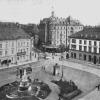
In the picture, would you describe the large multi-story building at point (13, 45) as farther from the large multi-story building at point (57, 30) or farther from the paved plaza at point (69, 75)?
the large multi-story building at point (57, 30)

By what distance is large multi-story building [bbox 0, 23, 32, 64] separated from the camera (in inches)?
1732

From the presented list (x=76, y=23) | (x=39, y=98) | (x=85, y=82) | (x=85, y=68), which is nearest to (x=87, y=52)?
(x=85, y=68)

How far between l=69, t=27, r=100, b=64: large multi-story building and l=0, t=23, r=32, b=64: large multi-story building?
13874 mm

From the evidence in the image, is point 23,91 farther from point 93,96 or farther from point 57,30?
point 57,30

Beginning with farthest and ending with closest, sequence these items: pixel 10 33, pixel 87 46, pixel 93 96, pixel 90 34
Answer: pixel 90 34 → pixel 87 46 → pixel 10 33 → pixel 93 96

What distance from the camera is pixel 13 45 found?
46031mm

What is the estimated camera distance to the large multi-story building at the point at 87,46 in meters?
45.8

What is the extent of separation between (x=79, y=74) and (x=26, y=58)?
1890 centimetres

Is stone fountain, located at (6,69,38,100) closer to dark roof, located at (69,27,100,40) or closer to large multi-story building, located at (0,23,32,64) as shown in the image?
large multi-story building, located at (0,23,32,64)

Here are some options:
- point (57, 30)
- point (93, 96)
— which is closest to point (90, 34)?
point (57, 30)

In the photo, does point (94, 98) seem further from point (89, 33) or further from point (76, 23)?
point (76, 23)

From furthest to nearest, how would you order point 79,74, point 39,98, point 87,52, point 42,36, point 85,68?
point 42,36
point 87,52
point 85,68
point 79,74
point 39,98

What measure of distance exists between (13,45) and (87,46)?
20973 millimetres

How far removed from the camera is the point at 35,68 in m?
40.6
